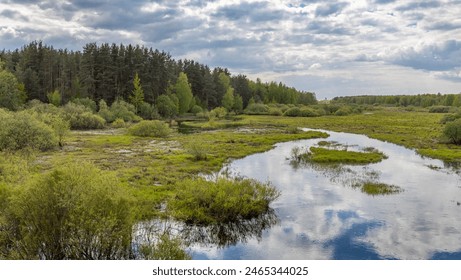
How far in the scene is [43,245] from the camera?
46.5ft

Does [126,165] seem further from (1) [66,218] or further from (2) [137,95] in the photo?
(2) [137,95]

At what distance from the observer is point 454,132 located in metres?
54.8

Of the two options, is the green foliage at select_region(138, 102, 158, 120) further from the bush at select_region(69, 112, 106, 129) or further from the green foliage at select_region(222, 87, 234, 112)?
the green foliage at select_region(222, 87, 234, 112)

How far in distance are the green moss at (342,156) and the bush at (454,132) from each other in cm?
1602

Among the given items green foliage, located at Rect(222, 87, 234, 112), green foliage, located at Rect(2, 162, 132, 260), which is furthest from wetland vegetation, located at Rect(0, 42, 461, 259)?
green foliage, located at Rect(222, 87, 234, 112)

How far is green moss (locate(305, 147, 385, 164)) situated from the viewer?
139 ft

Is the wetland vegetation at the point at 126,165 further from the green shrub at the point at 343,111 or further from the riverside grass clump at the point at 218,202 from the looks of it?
the green shrub at the point at 343,111

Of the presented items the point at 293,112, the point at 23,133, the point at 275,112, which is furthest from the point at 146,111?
the point at 23,133

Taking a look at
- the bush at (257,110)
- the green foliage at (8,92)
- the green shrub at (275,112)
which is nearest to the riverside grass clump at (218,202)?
the green foliage at (8,92)

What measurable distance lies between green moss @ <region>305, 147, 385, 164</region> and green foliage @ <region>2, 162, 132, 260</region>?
31.1 meters

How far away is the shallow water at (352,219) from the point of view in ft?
59.9

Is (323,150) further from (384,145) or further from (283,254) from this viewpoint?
(283,254)

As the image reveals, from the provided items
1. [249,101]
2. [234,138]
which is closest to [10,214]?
[234,138]

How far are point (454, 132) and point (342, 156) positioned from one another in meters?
21.7
